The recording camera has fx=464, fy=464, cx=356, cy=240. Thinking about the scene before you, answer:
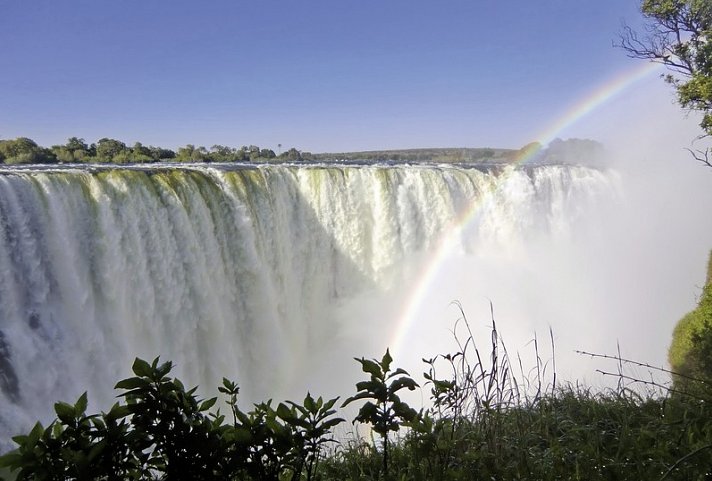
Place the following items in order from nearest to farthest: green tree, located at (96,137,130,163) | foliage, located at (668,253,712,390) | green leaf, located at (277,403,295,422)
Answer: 1. green leaf, located at (277,403,295,422)
2. foliage, located at (668,253,712,390)
3. green tree, located at (96,137,130,163)

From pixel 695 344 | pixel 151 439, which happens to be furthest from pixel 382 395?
pixel 695 344

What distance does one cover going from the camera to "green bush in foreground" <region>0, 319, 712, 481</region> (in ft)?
4.41

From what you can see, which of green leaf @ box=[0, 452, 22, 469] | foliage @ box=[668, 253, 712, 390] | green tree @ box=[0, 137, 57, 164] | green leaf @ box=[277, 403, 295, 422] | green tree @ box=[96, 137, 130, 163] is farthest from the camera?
green tree @ box=[96, 137, 130, 163]

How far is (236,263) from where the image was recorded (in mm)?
11484

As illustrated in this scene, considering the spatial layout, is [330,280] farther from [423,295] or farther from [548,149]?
[548,149]

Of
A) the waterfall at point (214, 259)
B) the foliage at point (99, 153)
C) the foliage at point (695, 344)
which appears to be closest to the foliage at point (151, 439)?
the foliage at point (695, 344)

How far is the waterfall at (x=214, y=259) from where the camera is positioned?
24.0ft

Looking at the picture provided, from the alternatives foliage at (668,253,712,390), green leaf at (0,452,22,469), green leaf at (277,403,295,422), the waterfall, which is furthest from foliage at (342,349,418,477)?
the waterfall

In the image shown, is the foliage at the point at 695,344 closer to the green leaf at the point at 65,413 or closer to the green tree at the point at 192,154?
the green leaf at the point at 65,413

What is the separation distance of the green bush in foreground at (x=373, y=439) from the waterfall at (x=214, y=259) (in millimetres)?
6034

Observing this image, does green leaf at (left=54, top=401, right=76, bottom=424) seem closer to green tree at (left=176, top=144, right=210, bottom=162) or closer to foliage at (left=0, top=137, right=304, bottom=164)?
foliage at (left=0, top=137, right=304, bottom=164)

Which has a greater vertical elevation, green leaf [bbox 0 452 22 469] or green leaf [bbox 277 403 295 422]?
green leaf [bbox 0 452 22 469]

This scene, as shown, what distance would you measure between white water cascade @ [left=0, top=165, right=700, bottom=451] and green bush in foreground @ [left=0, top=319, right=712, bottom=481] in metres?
6.35

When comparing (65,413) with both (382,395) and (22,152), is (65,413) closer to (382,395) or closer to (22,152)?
(382,395)
